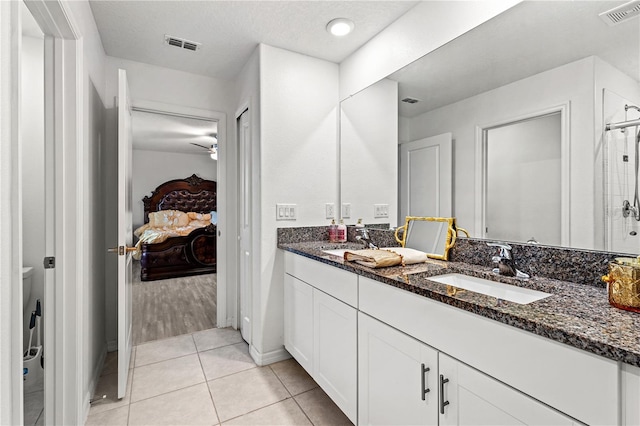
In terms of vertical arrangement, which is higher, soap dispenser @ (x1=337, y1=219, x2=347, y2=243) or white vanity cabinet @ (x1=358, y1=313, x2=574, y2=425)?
soap dispenser @ (x1=337, y1=219, x2=347, y2=243)

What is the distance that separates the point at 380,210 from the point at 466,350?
1.40 m

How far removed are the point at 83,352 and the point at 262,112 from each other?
5.99 ft

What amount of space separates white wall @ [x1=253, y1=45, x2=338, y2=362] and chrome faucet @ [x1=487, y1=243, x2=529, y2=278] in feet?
4.65

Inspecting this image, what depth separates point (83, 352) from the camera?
1.73 meters

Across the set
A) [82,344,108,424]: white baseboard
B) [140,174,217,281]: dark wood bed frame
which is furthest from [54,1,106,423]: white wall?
[140,174,217,281]: dark wood bed frame

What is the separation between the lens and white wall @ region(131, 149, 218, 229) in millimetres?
6832

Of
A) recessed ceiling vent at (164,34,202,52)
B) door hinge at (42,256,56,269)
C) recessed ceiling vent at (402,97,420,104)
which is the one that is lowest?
door hinge at (42,256,56,269)

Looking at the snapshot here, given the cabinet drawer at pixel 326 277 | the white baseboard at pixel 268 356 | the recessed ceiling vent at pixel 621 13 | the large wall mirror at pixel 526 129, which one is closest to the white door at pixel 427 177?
the large wall mirror at pixel 526 129

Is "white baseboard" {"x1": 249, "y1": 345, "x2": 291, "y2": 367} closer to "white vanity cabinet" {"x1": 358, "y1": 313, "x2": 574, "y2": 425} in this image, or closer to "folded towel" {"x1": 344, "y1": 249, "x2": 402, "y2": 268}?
"white vanity cabinet" {"x1": 358, "y1": 313, "x2": 574, "y2": 425}

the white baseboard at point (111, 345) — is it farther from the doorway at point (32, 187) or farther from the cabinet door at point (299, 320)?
the cabinet door at point (299, 320)

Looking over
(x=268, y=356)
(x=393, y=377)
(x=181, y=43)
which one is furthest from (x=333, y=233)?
(x=181, y=43)

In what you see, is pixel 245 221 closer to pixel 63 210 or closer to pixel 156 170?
pixel 63 210

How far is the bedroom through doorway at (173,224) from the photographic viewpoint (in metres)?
3.32

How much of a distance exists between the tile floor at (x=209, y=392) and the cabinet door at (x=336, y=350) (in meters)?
0.18
